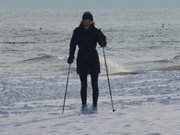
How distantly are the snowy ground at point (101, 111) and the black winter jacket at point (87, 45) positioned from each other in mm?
859

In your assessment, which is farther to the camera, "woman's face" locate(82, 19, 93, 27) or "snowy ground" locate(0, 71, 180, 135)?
"woman's face" locate(82, 19, 93, 27)

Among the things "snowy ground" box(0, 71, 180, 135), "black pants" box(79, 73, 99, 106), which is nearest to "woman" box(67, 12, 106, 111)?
"black pants" box(79, 73, 99, 106)

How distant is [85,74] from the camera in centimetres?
1192

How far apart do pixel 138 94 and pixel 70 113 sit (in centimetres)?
369

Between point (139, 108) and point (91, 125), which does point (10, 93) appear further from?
point (91, 125)

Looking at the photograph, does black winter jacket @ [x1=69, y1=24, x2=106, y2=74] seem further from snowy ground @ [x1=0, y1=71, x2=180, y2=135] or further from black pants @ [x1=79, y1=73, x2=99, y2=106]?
snowy ground @ [x1=0, y1=71, x2=180, y2=135]

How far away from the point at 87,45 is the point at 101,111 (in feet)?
4.21

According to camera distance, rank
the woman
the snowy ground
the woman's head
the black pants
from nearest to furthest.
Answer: the snowy ground → the woman's head → the woman → the black pants

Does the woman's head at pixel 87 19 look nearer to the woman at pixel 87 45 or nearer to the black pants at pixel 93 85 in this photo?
the woman at pixel 87 45

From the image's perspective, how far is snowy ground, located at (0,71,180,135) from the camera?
10055 mm

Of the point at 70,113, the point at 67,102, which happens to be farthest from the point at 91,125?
the point at 67,102

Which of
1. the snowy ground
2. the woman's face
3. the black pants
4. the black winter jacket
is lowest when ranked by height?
the snowy ground

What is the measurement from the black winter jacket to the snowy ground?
2.82ft

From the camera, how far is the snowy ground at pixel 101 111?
10.1 meters
